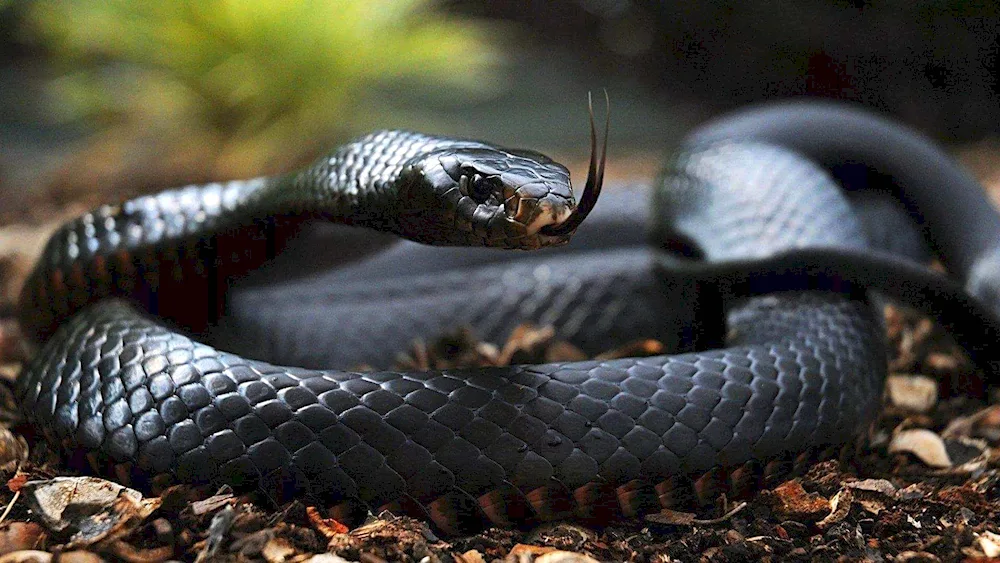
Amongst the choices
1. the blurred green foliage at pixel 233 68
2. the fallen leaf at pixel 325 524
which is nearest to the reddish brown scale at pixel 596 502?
the fallen leaf at pixel 325 524

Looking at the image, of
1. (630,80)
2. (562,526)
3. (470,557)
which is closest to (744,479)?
(562,526)

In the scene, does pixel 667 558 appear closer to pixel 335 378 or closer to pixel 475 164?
pixel 335 378

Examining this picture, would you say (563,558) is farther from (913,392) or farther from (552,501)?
(913,392)

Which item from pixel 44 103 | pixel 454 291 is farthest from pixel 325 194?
pixel 44 103

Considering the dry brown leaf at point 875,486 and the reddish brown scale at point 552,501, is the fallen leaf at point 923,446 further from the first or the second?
the reddish brown scale at point 552,501

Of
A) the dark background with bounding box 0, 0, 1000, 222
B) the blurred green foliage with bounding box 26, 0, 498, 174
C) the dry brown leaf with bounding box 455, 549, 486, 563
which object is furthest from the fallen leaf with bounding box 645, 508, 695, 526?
the blurred green foliage with bounding box 26, 0, 498, 174

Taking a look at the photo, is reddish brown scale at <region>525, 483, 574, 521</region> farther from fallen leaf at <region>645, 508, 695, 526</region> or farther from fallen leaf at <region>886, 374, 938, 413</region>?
fallen leaf at <region>886, 374, 938, 413</region>

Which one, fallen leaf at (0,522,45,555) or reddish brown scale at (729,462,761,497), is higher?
reddish brown scale at (729,462,761,497)
